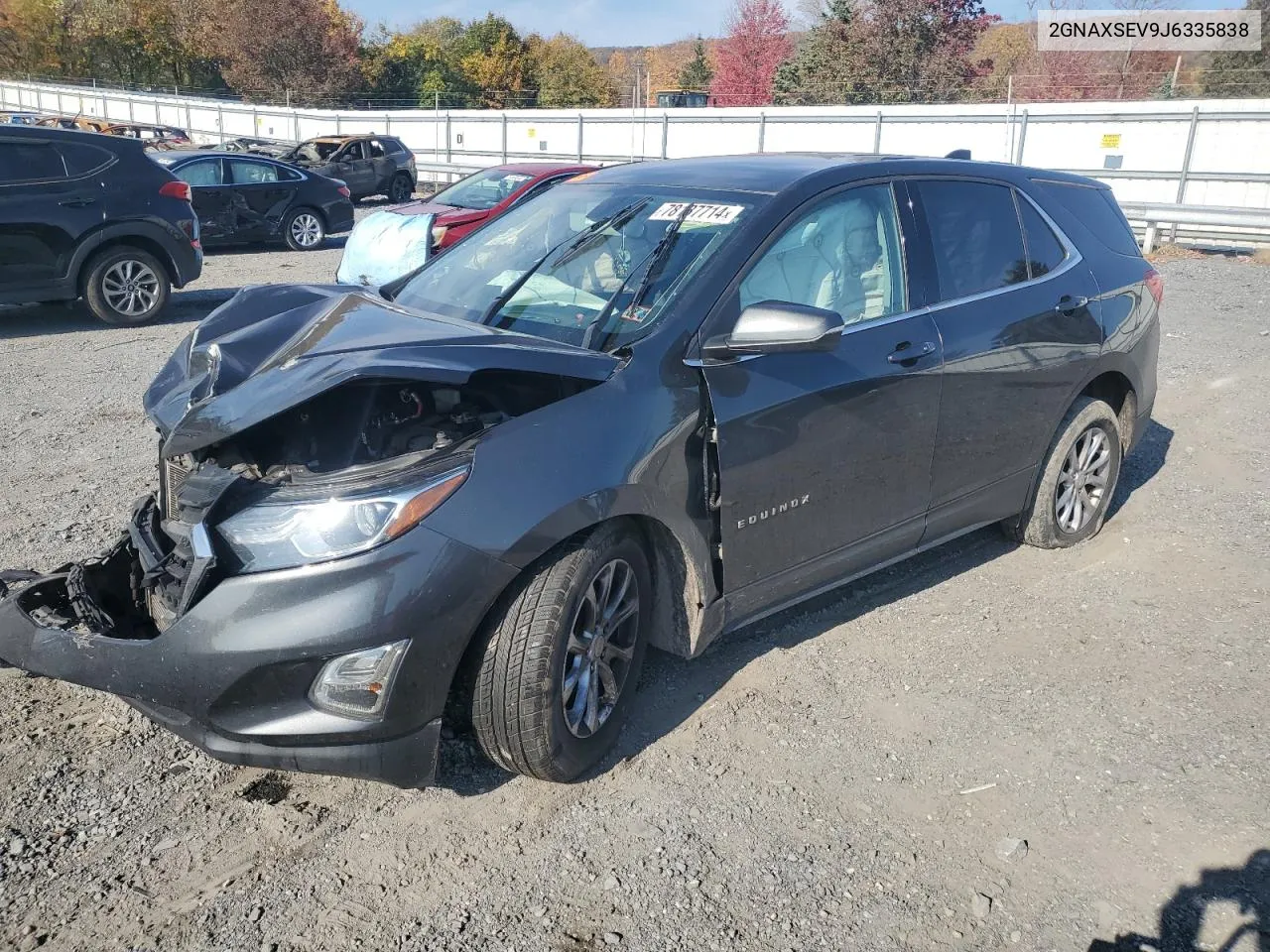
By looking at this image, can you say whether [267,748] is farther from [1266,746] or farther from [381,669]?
[1266,746]

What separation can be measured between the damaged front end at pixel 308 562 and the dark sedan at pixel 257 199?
42.5ft

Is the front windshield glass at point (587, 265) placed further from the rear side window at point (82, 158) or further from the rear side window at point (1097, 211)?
the rear side window at point (82, 158)

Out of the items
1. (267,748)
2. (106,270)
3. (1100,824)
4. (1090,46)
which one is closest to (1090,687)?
(1100,824)

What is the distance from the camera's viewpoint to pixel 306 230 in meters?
→ 16.0

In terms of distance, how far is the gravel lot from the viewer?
104 inches

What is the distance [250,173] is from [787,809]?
1457cm

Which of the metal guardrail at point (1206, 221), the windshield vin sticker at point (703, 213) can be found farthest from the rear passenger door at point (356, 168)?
the windshield vin sticker at point (703, 213)

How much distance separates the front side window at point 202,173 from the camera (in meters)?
14.5

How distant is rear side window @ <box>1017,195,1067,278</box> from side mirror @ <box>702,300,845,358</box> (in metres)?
1.81

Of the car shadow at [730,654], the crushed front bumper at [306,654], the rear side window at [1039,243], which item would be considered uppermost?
the rear side window at [1039,243]

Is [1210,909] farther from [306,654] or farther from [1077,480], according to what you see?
[1077,480]

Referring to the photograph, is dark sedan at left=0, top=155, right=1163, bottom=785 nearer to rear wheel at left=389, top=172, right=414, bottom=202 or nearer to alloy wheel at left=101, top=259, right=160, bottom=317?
alloy wheel at left=101, top=259, right=160, bottom=317

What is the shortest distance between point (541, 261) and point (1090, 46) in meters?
46.3

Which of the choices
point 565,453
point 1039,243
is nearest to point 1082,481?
point 1039,243
